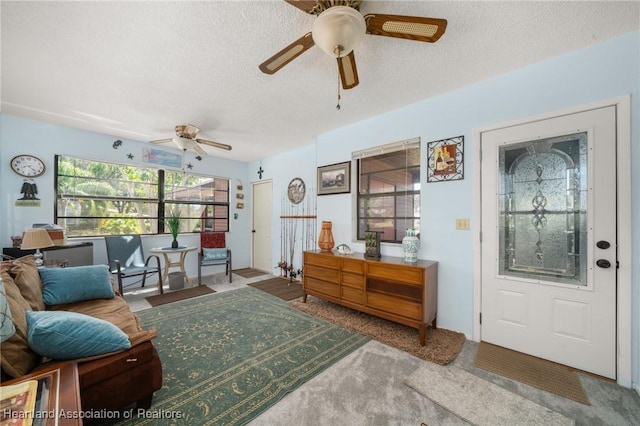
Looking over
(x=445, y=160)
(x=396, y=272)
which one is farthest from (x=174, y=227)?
(x=445, y=160)

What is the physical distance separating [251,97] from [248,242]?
378 centimetres

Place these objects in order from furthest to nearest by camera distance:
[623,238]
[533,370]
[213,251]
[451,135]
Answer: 1. [213,251]
2. [451,135]
3. [533,370]
4. [623,238]

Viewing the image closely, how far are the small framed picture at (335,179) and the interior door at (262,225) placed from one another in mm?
1840

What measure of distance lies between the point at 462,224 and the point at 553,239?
68 centimetres

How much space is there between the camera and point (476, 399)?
1632 millimetres

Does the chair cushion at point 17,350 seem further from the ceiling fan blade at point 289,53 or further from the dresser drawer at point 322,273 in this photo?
the dresser drawer at point 322,273

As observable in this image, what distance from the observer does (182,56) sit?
2.00 m

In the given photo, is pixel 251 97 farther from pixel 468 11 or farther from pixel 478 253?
pixel 478 253

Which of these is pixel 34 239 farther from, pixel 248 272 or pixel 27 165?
pixel 248 272

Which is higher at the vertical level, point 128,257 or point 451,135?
point 451,135

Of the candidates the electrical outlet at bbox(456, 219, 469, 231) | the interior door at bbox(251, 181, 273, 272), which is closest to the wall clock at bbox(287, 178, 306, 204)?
the interior door at bbox(251, 181, 273, 272)

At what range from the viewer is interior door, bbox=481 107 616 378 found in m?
1.82

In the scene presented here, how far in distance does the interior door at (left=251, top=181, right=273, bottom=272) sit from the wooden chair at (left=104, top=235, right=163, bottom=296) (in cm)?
203

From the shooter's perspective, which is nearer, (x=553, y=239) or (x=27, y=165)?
(x=553, y=239)
